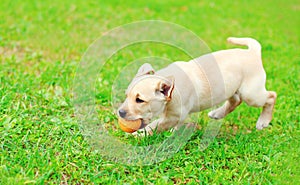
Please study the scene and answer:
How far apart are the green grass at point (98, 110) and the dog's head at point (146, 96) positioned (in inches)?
17.4

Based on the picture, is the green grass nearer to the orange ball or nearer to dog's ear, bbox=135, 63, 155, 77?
the orange ball

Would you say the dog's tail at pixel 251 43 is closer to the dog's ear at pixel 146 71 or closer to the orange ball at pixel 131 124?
the dog's ear at pixel 146 71

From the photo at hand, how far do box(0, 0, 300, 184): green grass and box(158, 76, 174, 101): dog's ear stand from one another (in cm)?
56

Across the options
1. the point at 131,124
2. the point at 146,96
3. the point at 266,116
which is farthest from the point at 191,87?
the point at 266,116

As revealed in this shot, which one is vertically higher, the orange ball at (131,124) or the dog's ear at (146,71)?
the dog's ear at (146,71)

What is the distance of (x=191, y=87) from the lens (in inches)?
163

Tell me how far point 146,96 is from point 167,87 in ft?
0.72

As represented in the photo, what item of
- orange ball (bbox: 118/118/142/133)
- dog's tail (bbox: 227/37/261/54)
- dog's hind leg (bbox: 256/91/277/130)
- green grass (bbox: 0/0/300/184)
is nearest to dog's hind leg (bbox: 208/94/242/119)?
green grass (bbox: 0/0/300/184)

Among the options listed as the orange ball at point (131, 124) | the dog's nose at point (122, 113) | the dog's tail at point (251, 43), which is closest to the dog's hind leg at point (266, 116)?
the dog's tail at point (251, 43)

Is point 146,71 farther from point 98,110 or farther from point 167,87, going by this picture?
point 98,110

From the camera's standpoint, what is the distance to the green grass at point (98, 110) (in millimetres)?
3795

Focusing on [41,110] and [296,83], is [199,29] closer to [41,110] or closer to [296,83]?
[296,83]

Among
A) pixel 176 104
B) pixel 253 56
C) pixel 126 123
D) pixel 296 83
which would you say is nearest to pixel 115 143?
pixel 126 123

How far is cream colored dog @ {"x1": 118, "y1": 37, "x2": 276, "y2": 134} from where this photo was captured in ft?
12.4
